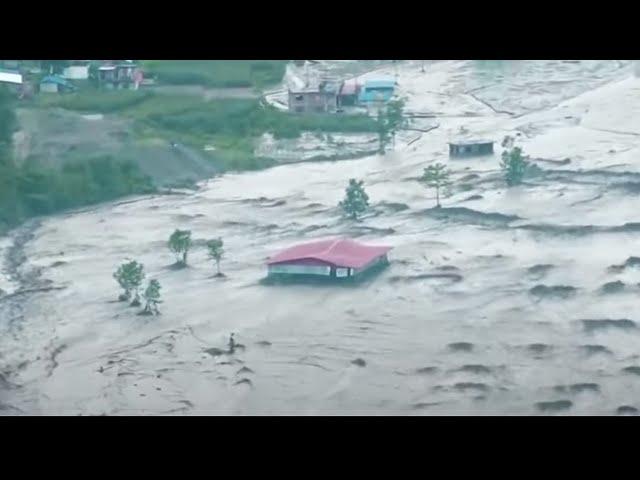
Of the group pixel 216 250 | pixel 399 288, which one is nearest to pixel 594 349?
pixel 399 288

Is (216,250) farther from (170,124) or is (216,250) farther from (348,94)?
(348,94)

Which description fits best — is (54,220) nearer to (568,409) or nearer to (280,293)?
(280,293)

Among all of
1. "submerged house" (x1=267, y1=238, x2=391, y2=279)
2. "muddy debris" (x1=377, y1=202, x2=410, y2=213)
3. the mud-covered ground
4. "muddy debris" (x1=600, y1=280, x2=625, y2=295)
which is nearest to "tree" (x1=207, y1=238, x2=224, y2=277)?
the mud-covered ground

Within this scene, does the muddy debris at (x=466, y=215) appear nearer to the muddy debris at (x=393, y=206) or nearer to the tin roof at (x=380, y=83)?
the muddy debris at (x=393, y=206)

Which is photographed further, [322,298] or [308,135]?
[308,135]

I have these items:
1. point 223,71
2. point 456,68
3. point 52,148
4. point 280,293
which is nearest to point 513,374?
point 280,293

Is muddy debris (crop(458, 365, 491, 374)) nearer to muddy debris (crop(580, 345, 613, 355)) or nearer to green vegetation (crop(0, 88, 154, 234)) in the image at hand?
muddy debris (crop(580, 345, 613, 355))

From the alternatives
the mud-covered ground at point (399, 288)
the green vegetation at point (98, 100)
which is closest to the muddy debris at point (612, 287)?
the mud-covered ground at point (399, 288)
